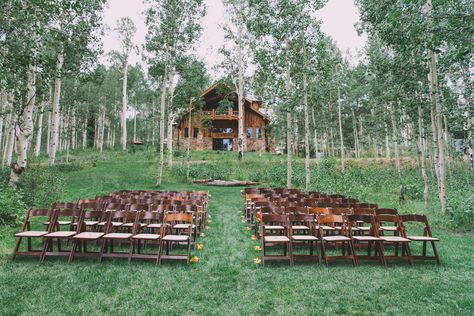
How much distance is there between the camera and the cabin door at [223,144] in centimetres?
3338

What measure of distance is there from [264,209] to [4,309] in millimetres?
4676

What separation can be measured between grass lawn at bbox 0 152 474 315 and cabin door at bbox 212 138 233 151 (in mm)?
27074

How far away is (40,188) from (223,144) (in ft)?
79.5

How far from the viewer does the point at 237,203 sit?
12625 mm

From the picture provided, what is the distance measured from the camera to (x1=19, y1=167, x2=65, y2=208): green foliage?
951cm

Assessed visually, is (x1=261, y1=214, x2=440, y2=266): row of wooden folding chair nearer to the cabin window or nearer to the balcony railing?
the balcony railing

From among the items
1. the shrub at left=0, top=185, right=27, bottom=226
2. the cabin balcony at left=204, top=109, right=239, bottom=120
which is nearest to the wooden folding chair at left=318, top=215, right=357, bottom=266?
the shrub at left=0, top=185, right=27, bottom=226

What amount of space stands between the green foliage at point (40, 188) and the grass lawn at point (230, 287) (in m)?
3.23

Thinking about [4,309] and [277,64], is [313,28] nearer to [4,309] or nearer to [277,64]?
[277,64]

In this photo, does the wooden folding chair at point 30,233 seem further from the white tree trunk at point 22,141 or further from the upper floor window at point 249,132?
the upper floor window at point 249,132

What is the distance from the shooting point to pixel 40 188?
10.3 metres

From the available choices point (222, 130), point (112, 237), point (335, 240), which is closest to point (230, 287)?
point (335, 240)

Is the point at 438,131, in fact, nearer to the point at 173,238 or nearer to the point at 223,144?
the point at 173,238

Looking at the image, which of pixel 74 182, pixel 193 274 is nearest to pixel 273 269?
pixel 193 274
